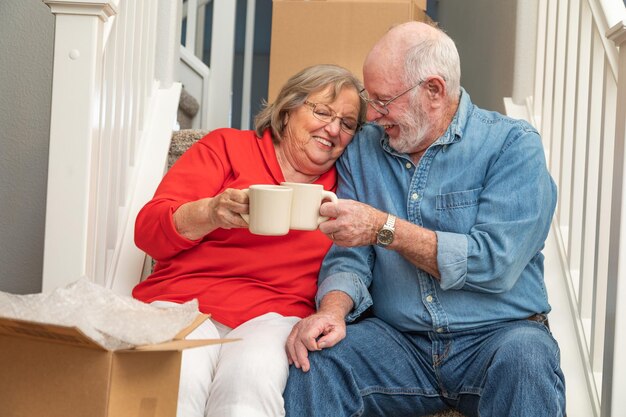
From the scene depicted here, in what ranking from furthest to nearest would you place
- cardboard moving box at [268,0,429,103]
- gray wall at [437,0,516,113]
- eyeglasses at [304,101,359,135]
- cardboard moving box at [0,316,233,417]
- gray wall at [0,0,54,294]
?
gray wall at [437,0,516,113] < gray wall at [0,0,54,294] < cardboard moving box at [268,0,429,103] < eyeglasses at [304,101,359,135] < cardboard moving box at [0,316,233,417]

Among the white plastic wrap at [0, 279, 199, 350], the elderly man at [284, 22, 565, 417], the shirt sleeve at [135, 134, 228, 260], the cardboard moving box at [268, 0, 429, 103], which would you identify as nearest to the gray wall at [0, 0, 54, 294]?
the cardboard moving box at [268, 0, 429, 103]

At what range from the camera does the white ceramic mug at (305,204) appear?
57.6 inches

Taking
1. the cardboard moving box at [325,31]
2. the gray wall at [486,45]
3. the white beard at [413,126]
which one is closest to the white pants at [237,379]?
the white beard at [413,126]

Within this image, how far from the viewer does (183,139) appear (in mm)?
2297

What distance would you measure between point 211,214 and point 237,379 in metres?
0.34

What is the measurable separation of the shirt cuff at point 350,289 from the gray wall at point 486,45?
1090 millimetres

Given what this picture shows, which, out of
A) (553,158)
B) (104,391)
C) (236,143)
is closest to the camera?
(104,391)

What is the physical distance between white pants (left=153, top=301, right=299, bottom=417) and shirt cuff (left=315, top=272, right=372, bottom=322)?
0.55 ft

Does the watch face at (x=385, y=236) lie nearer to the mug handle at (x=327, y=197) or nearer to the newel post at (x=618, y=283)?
the mug handle at (x=327, y=197)

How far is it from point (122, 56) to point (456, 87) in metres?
0.76

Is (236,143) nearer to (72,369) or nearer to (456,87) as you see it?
(456,87)

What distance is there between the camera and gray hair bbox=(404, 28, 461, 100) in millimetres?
1727

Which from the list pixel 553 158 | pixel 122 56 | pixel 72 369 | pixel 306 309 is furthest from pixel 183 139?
pixel 72 369

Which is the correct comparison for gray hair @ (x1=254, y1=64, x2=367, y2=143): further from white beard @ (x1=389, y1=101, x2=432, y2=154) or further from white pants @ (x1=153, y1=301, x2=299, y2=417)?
white pants @ (x1=153, y1=301, x2=299, y2=417)
